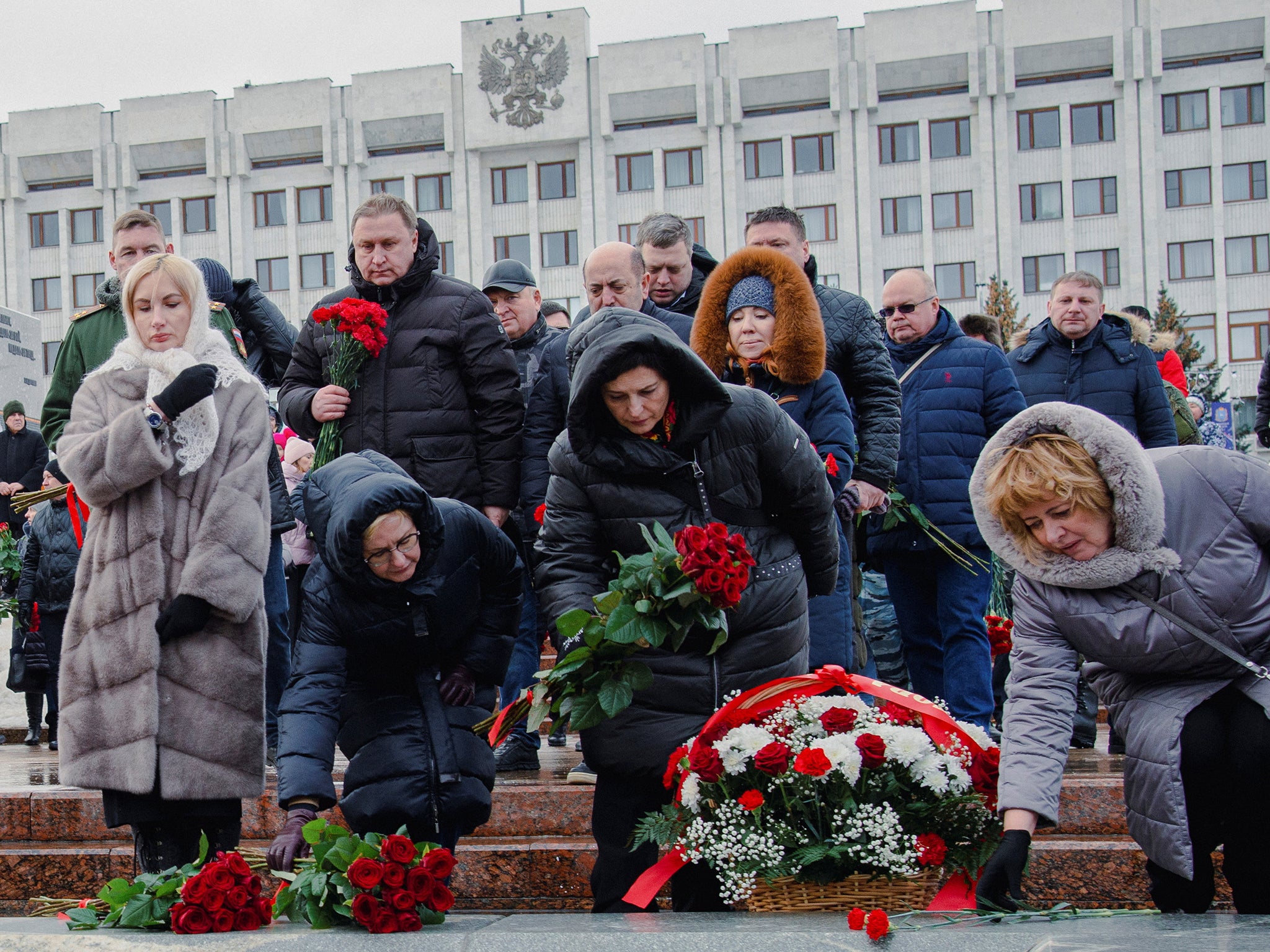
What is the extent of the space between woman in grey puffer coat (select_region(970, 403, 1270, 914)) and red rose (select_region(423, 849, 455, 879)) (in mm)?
1205

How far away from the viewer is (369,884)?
270cm

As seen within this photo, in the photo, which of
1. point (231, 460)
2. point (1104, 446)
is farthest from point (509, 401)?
point (1104, 446)

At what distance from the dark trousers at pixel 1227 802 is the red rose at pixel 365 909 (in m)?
1.75

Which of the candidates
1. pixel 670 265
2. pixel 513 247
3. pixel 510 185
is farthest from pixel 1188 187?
pixel 670 265

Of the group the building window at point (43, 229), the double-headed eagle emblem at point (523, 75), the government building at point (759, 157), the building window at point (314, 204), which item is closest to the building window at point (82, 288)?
the government building at point (759, 157)

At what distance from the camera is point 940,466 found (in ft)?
17.6

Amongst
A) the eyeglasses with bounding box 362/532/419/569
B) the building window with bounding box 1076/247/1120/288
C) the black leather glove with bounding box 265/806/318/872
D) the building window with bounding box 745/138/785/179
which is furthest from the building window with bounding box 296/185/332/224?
the black leather glove with bounding box 265/806/318/872

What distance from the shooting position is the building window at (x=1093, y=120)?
37.4 m

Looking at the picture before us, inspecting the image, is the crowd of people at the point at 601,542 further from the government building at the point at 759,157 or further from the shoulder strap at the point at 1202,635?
the government building at the point at 759,157

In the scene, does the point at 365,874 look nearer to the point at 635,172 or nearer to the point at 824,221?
the point at 824,221

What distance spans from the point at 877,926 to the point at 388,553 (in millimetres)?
1629

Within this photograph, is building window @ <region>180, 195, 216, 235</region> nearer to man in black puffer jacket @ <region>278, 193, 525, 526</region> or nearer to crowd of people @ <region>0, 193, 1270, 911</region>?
crowd of people @ <region>0, 193, 1270, 911</region>

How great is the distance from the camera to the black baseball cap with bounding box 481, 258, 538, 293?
6055 millimetres

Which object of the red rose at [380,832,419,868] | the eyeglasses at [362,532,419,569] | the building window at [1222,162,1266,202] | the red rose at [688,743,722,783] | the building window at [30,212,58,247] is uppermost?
the building window at [30,212,58,247]
